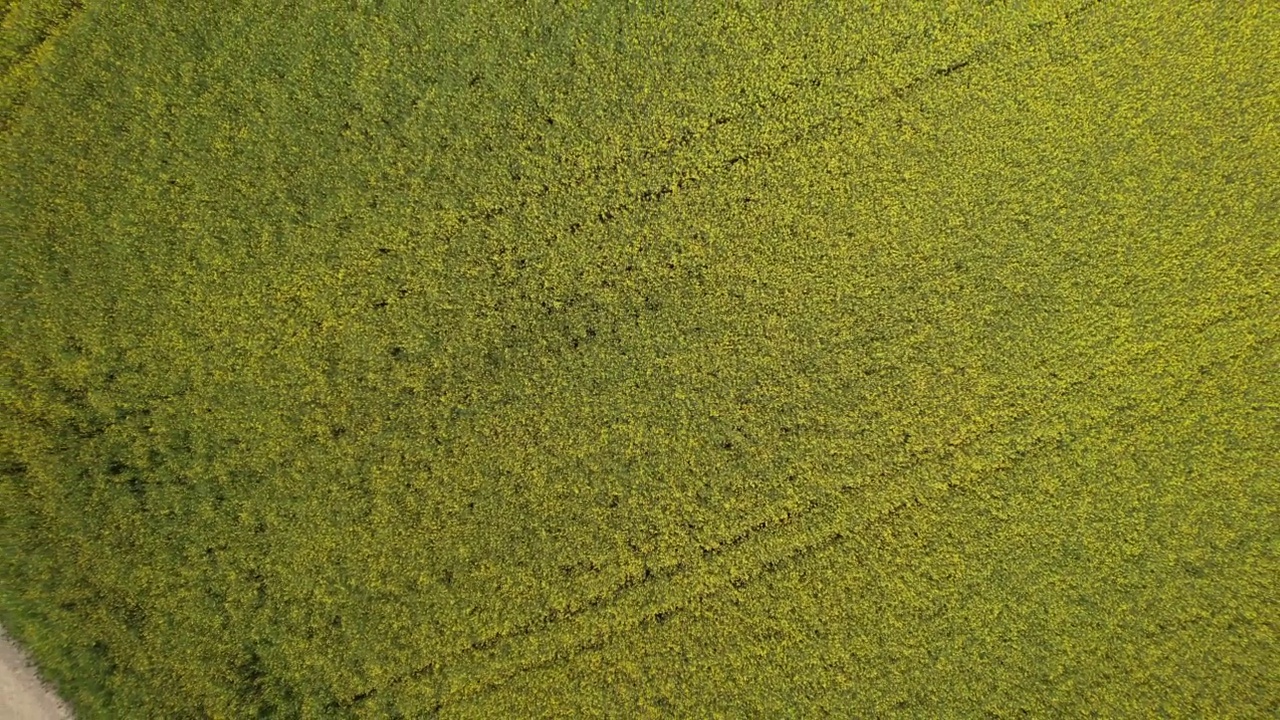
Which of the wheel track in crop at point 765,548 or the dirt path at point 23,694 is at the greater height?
the dirt path at point 23,694

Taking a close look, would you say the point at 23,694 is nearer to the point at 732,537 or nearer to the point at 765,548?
the point at 732,537

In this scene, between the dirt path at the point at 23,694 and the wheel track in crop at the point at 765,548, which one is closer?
the dirt path at the point at 23,694

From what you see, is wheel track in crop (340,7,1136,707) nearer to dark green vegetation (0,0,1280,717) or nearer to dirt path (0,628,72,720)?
dark green vegetation (0,0,1280,717)

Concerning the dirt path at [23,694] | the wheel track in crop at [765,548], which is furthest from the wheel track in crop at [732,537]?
the dirt path at [23,694]

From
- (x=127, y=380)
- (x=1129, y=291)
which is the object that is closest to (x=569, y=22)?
(x=127, y=380)

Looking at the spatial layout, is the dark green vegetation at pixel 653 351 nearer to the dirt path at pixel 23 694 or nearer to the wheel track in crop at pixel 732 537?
the wheel track in crop at pixel 732 537

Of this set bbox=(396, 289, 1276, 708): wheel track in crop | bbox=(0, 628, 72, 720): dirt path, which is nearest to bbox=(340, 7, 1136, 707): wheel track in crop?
bbox=(396, 289, 1276, 708): wheel track in crop
